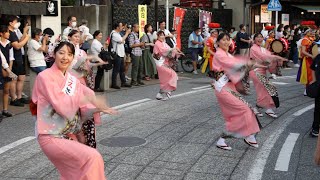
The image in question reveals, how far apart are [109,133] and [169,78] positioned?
356 centimetres

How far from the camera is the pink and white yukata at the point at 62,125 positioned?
3.53 m

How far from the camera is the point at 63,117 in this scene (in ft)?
12.1

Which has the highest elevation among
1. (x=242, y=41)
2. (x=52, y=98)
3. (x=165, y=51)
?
(x=242, y=41)

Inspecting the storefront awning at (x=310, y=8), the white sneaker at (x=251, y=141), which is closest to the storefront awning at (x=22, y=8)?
the white sneaker at (x=251, y=141)

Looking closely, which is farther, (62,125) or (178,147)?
(178,147)

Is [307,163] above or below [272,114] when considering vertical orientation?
below

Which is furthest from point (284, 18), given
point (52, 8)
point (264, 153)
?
point (264, 153)

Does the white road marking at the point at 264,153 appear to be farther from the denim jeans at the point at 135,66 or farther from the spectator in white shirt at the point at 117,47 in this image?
the denim jeans at the point at 135,66

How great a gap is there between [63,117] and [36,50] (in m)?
6.02

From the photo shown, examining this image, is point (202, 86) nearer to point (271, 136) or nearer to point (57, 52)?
point (271, 136)

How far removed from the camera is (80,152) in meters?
3.53

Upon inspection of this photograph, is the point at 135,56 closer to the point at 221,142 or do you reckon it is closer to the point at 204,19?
the point at 221,142

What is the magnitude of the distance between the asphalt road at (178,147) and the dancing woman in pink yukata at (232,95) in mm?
253

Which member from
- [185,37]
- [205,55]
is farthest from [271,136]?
[185,37]
